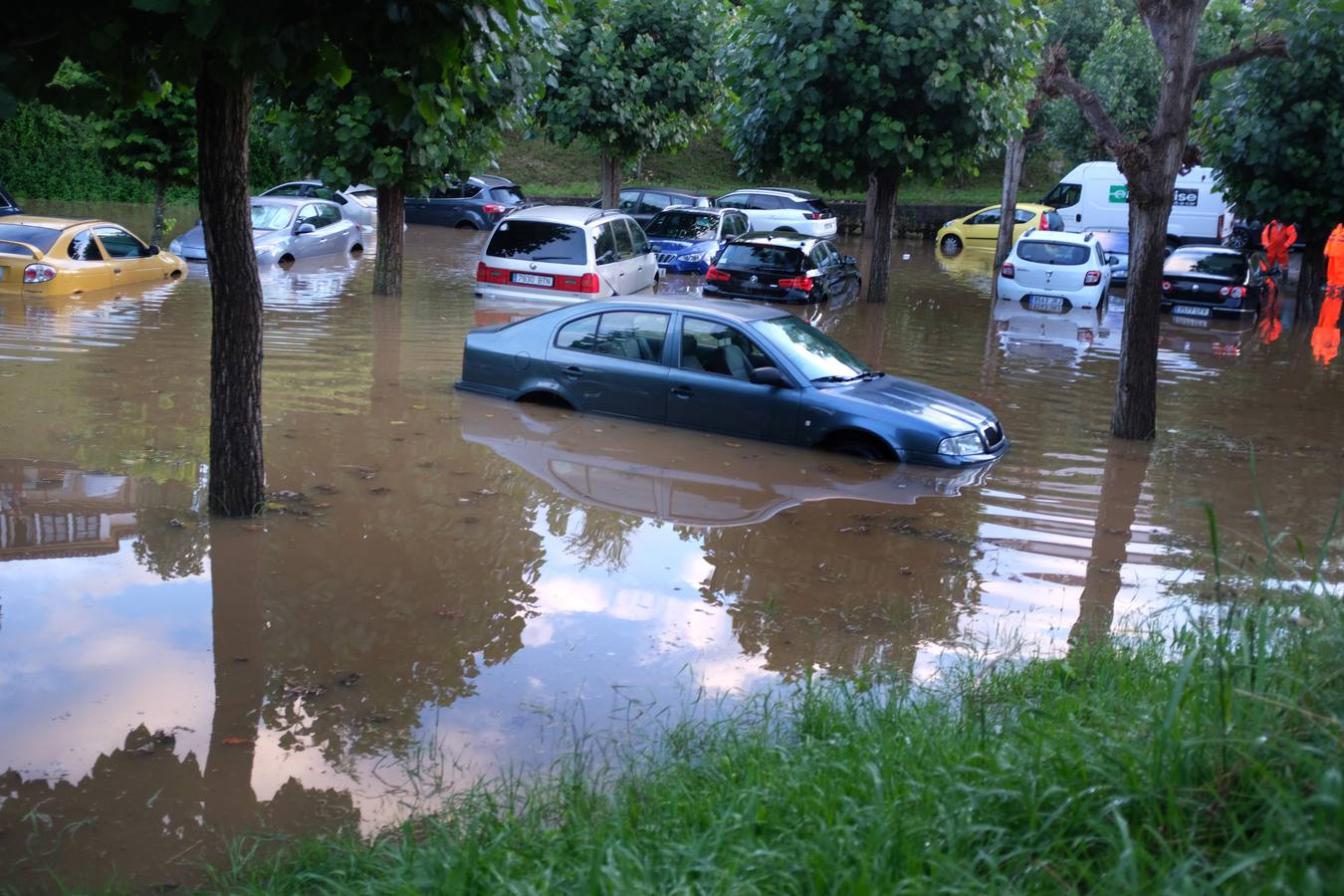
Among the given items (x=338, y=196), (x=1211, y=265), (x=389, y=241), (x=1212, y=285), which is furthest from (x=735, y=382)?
(x=338, y=196)

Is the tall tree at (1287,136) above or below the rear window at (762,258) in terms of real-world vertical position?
above

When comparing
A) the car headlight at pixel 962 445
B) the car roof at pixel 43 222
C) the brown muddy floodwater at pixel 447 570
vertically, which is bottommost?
the brown muddy floodwater at pixel 447 570

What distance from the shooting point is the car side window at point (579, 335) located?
11.8 metres

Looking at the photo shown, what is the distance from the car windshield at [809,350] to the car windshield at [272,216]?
16.4 m

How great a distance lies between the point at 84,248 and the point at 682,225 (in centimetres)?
1284

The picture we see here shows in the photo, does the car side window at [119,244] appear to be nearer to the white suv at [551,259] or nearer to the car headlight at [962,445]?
the white suv at [551,259]

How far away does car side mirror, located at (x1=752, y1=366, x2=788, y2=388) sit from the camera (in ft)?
35.3

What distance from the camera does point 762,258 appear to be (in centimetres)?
2092

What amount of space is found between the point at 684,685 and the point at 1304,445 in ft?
30.3

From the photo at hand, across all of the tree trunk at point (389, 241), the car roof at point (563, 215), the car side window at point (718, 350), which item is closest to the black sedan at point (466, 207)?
the tree trunk at point (389, 241)

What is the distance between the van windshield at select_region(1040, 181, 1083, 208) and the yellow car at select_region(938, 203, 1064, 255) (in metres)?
0.33

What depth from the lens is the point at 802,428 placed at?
10688mm

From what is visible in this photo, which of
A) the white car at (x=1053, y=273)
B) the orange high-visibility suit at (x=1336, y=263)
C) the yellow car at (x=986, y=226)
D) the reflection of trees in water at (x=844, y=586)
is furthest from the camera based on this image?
the yellow car at (x=986, y=226)

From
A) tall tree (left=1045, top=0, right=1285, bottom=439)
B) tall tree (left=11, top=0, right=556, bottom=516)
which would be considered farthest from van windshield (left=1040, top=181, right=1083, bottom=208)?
tall tree (left=11, top=0, right=556, bottom=516)
